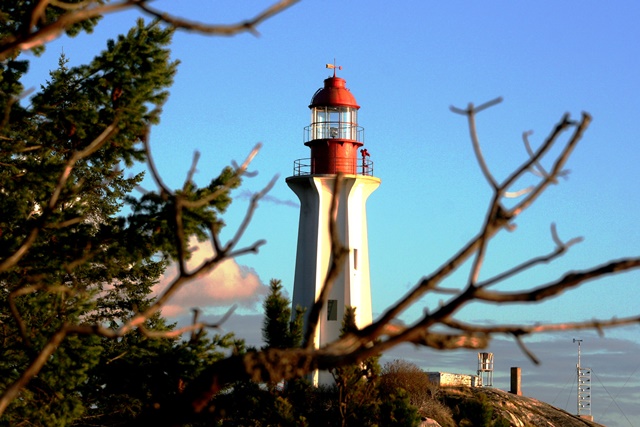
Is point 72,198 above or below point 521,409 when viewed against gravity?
above

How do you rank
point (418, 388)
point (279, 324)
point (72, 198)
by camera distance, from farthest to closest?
point (418, 388)
point (279, 324)
point (72, 198)

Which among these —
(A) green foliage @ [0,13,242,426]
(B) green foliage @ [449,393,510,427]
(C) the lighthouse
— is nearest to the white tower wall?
(C) the lighthouse

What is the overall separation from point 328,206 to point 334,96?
153 inches

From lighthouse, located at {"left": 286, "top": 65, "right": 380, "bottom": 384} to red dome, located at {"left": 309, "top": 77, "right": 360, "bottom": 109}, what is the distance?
0.03 m

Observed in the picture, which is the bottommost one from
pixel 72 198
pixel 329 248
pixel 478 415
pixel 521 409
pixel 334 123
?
pixel 478 415

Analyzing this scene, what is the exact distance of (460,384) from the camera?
3641 centimetres

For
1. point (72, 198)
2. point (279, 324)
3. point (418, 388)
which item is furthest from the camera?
point (418, 388)

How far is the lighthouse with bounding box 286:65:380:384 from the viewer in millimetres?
33844

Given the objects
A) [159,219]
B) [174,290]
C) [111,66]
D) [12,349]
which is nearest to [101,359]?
[12,349]

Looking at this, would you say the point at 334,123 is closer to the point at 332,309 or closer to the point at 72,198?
the point at 332,309

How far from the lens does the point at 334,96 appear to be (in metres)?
34.8

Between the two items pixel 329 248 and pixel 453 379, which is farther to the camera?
pixel 453 379

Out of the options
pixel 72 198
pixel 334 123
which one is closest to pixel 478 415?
pixel 334 123

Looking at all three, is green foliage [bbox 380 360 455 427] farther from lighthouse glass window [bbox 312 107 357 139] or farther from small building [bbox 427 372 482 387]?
lighthouse glass window [bbox 312 107 357 139]
